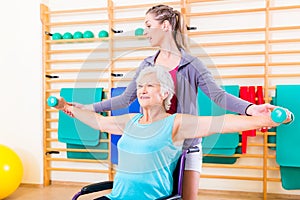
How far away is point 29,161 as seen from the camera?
3.76 metres

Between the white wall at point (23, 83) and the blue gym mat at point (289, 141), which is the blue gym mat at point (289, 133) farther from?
the white wall at point (23, 83)

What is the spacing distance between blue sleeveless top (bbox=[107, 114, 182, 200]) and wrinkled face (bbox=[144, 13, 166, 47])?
0.27 meters

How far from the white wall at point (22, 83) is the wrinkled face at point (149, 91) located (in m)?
2.73

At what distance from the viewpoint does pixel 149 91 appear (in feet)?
4.03

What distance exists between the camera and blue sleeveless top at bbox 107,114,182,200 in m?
1.19

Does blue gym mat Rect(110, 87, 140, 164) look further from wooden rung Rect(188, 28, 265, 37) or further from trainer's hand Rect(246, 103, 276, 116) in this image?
wooden rung Rect(188, 28, 265, 37)

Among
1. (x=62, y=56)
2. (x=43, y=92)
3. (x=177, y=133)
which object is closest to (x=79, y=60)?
(x=62, y=56)

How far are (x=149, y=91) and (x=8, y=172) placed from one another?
90.4 inches

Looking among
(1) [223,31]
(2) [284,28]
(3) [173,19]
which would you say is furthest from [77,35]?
(3) [173,19]

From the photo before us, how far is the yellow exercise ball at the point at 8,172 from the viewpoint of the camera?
3.00m

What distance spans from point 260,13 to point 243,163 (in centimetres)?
141

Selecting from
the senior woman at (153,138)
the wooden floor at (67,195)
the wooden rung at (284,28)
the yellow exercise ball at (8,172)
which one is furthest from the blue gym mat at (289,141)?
the yellow exercise ball at (8,172)

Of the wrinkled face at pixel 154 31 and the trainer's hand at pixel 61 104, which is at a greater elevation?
the wrinkled face at pixel 154 31

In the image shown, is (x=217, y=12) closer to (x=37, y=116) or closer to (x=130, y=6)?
(x=130, y=6)
